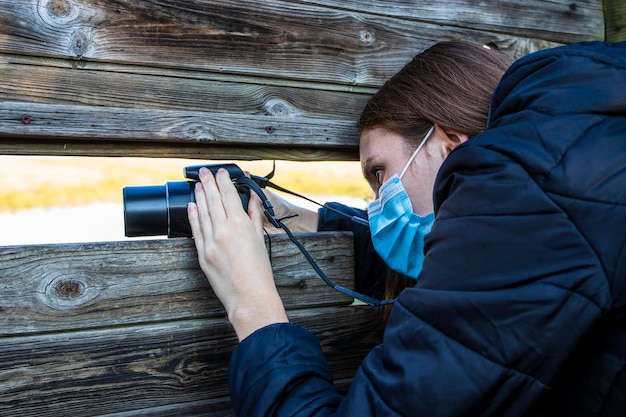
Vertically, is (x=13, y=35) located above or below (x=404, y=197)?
above

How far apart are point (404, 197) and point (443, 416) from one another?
0.65m

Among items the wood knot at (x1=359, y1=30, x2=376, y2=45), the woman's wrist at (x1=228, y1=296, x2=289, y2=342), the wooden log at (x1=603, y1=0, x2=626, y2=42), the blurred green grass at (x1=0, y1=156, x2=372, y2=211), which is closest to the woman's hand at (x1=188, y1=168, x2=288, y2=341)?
the woman's wrist at (x1=228, y1=296, x2=289, y2=342)

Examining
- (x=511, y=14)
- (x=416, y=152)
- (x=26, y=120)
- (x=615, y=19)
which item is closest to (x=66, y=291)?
(x=26, y=120)

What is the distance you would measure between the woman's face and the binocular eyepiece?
46 cm

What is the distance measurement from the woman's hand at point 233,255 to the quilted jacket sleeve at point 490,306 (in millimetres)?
317

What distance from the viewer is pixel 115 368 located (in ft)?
4.73

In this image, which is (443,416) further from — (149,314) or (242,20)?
(242,20)

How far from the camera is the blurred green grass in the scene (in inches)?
346

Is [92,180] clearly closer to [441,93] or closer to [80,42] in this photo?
Result: [80,42]

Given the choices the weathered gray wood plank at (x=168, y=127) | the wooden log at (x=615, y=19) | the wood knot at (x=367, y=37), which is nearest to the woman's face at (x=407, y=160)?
the weathered gray wood plank at (x=168, y=127)

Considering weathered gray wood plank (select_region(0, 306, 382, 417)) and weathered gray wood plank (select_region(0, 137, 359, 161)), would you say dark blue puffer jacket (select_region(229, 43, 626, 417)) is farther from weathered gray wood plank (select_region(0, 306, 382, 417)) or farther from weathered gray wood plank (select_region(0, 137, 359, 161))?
weathered gray wood plank (select_region(0, 137, 359, 161))

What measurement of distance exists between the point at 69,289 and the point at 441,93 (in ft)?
3.04

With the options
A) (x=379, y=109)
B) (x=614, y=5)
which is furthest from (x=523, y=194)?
(x=614, y=5)

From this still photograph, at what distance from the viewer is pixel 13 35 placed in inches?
56.3
